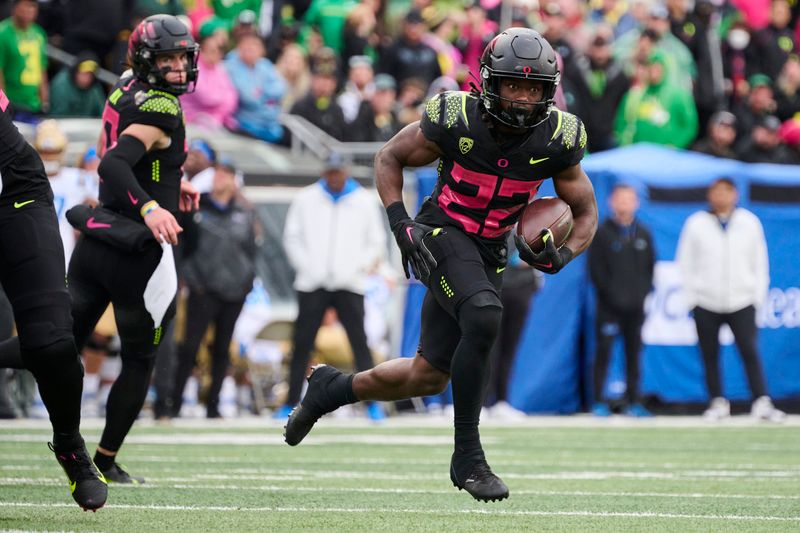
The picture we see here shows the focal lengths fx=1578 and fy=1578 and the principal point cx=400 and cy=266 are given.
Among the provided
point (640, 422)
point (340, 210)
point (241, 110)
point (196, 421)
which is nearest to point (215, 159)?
point (340, 210)

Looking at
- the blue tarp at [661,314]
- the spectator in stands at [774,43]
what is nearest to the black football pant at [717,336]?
the blue tarp at [661,314]

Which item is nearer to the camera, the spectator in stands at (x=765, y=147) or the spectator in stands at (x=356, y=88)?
the spectator in stands at (x=356, y=88)

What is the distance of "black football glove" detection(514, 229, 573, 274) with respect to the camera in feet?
18.9

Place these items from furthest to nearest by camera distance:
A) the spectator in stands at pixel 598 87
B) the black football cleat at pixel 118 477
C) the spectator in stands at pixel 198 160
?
the spectator in stands at pixel 598 87
the spectator in stands at pixel 198 160
the black football cleat at pixel 118 477

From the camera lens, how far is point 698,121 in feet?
54.7

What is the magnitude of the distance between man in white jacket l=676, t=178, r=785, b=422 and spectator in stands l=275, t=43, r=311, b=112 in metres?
4.08

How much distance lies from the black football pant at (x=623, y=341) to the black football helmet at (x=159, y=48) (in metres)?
6.99

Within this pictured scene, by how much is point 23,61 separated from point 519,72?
27.5ft

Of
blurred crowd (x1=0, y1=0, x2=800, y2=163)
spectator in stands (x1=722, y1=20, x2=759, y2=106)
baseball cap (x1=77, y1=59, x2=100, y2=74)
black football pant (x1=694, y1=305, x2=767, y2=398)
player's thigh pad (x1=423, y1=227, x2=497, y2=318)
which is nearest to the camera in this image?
player's thigh pad (x1=423, y1=227, x2=497, y2=318)

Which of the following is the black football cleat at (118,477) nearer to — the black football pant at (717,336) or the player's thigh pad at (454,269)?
the player's thigh pad at (454,269)

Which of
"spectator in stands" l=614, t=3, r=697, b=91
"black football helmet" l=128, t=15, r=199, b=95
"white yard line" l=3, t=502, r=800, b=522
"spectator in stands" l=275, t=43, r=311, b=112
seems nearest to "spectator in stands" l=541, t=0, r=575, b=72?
"spectator in stands" l=614, t=3, r=697, b=91

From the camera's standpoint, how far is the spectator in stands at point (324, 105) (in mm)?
14391

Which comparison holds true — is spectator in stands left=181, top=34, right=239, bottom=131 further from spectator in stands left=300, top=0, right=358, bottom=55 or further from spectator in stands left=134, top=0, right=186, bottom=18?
spectator in stands left=300, top=0, right=358, bottom=55

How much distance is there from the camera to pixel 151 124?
6.42 metres
